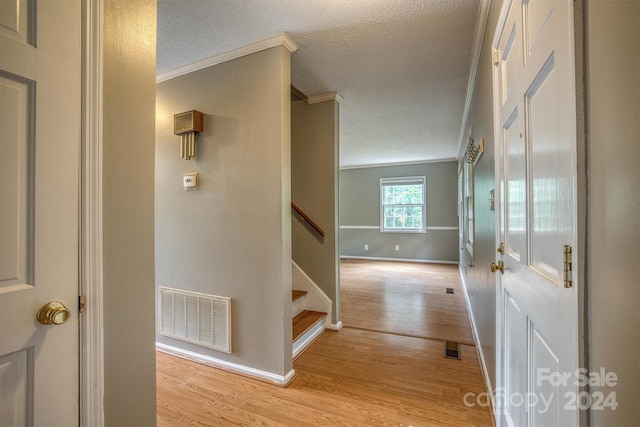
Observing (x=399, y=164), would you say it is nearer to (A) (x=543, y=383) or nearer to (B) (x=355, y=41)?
(B) (x=355, y=41)

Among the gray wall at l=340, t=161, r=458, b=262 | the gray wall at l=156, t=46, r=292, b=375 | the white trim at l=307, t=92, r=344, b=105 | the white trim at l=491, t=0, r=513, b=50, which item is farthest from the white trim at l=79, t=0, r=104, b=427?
the gray wall at l=340, t=161, r=458, b=262

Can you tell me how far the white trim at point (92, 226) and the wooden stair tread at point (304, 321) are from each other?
1.52 meters

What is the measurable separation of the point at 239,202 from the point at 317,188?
103 centimetres

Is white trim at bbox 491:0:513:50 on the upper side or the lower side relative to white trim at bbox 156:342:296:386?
upper

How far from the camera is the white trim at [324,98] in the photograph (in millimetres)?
2719

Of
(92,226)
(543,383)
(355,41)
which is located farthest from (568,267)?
(355,41)

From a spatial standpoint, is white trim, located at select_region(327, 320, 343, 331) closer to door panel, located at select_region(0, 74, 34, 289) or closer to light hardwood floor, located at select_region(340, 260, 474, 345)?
light hardwood floor, located at select_region(340, 260, 474, 345)

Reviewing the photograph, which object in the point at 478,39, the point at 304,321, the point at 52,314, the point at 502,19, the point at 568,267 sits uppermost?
the point at 478,39

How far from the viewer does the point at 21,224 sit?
0.70 metres

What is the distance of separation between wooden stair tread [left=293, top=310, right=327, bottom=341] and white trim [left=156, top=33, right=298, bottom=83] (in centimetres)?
226

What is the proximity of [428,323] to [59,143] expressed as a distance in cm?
319

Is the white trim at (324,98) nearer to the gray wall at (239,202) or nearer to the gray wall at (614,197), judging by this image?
the gray wall at (239,202)

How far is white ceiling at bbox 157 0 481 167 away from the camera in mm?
1590

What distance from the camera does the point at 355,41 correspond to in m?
1.90
